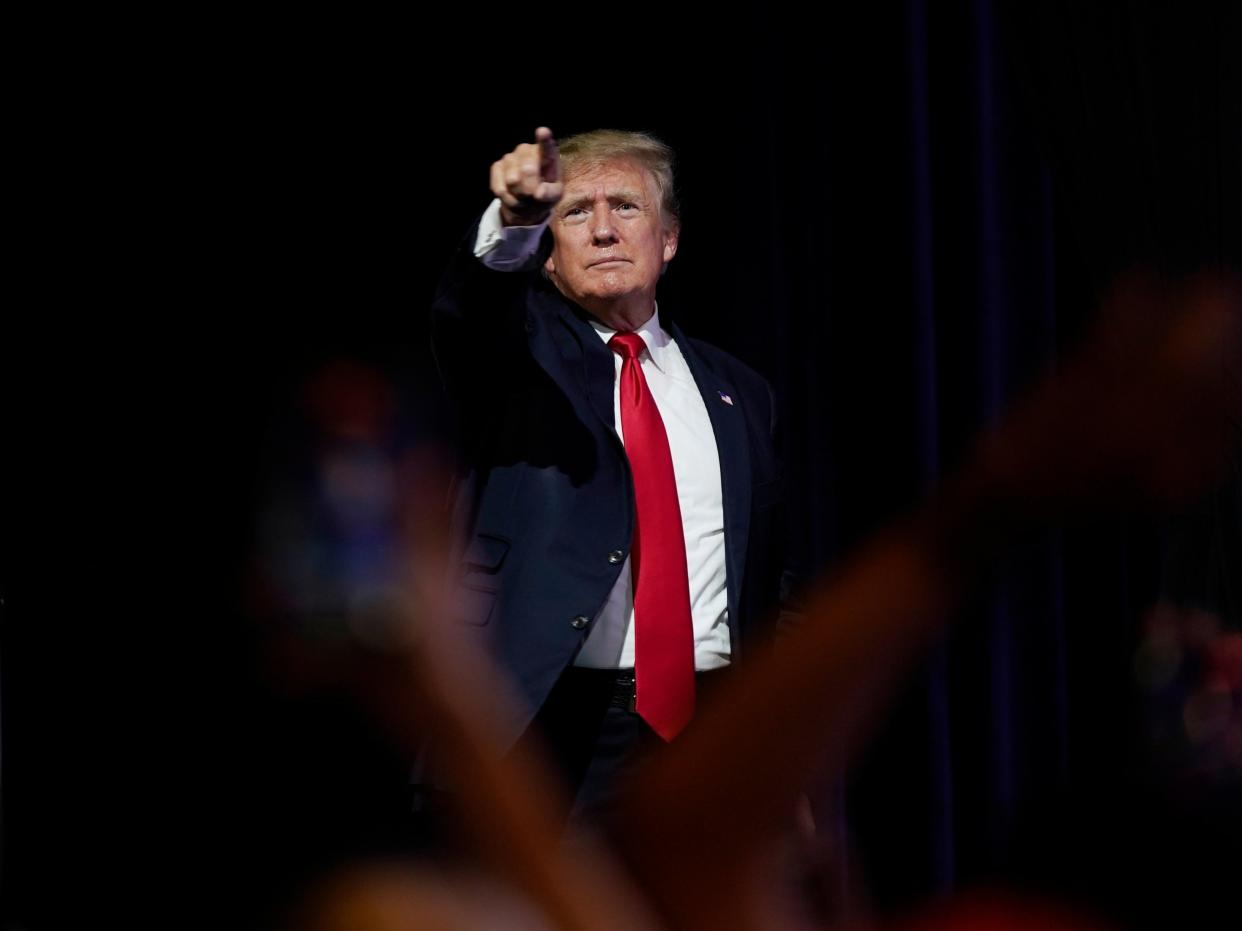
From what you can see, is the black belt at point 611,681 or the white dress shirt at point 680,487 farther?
the black belt at point 611,681

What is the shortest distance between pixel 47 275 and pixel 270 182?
435 mm

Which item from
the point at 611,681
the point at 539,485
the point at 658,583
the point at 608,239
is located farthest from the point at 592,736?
the point at 608,239

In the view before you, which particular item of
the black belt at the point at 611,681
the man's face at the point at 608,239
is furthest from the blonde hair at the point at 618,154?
the black belt at the point at 611,681

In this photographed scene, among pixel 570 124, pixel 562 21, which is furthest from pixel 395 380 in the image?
pixel 562 21

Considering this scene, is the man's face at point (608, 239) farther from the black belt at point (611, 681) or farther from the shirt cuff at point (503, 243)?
the black belt at point (611, 681)

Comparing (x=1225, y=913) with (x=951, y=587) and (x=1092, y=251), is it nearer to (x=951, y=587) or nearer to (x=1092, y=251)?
A: (x=1092, y=251)

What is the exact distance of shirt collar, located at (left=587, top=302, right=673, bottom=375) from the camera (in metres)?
1.92

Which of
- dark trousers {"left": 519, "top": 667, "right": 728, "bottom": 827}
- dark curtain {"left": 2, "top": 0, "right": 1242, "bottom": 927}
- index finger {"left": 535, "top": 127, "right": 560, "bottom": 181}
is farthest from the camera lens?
dark curtain {"left": 2, "top": 0, "right": 1242, "bottom": 927}

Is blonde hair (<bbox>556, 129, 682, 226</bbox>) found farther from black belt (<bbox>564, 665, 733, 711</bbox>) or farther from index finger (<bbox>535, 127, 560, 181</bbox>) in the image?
black belt (<bbox>564, 665, 733, 711</bbox>)

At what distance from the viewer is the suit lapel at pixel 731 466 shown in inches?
70.0

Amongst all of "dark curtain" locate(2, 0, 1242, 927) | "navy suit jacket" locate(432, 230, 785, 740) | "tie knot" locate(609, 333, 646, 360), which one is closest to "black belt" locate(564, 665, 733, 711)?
"navy suit jacket" locate(432, 230, 785, 740)

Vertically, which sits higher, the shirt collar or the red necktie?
the shirt collar

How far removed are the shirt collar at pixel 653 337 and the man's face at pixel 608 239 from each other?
0.02m

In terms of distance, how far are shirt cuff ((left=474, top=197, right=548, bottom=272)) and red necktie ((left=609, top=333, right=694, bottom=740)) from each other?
312 millimetres
